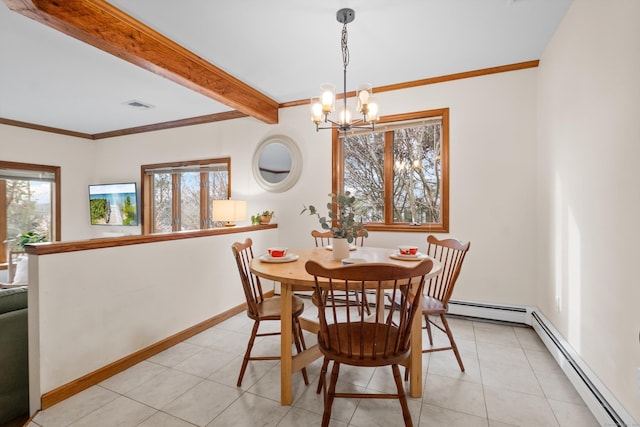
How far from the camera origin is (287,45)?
8.48ft

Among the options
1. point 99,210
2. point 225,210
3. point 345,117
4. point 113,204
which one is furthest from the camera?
point 99,210

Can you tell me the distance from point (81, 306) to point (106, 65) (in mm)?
2321

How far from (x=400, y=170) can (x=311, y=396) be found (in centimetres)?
250

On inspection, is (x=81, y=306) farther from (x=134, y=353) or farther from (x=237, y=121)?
(x=237, y=121)

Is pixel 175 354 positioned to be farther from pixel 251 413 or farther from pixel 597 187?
pixel 597 187

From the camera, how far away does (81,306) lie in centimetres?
193

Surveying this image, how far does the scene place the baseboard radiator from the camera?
1.50 meters

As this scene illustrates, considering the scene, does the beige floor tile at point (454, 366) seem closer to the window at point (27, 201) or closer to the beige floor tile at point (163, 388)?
the beige floor tile at point (163, 388)

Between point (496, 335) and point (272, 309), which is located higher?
point (272, 309)

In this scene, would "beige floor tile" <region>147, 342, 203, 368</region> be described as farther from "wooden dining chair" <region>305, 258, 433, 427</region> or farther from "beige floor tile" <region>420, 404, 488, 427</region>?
"beige floor tile" <region>420, 404, 488, 427</region>

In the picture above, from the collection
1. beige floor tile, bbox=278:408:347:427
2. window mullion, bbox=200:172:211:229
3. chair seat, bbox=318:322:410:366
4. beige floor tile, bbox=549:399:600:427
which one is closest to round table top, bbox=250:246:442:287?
chair seat, bbox=318:322:410:366

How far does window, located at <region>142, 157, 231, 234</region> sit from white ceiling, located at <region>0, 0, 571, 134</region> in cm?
118

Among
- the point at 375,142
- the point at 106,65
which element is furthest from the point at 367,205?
the point at 106,65

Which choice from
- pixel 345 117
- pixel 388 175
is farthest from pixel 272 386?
pixel 388 175
